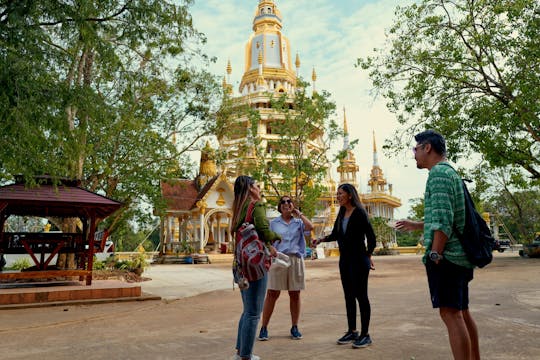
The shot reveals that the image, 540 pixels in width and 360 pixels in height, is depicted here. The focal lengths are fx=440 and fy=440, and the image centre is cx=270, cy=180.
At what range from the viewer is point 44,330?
606 centimetres

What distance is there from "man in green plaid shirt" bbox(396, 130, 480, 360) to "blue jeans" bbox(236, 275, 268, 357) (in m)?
1.44

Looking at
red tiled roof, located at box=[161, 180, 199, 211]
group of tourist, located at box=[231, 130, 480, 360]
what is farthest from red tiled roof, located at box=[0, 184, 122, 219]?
red tiled roof, located at box=[161, 180, 199, 211]

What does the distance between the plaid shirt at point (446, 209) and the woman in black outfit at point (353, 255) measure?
1563 millimetres

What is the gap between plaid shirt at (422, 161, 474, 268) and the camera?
10.5 ft

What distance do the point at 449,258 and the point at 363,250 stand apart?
1.74 meters

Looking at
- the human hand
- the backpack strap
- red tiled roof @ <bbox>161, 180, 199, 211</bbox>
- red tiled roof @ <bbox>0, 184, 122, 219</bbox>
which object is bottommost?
the human hand

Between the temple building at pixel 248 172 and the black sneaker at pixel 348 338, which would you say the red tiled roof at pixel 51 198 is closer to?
the black sneaker at pixel 348 338

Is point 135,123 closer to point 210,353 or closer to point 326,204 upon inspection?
point 210,353

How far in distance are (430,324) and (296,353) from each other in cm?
221

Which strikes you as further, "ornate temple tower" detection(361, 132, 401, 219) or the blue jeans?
"ornate temple tower" detection(361, 132, 401, 219)

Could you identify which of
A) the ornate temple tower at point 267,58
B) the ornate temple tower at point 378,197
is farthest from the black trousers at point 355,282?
the ornate temple tower at point 378,197

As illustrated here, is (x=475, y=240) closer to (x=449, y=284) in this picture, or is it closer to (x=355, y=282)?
(x=449, y=284)

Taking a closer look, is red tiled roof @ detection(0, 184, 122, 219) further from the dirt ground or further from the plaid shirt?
the plaid shirt

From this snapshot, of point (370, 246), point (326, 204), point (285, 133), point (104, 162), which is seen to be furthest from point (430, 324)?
point (326, 204)
